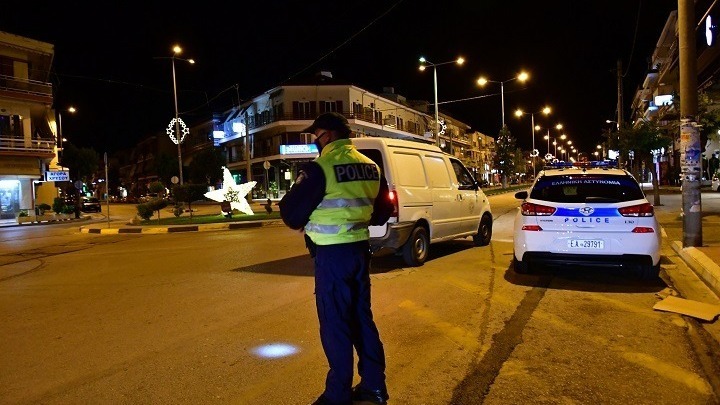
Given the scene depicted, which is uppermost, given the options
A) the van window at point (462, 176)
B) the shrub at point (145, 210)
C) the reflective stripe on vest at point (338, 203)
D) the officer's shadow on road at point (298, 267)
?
the van window at point (462, 176)

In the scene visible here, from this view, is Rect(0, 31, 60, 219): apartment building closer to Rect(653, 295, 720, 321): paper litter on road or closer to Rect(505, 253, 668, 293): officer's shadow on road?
Rect(505, 253, 668, 293): officer's shadow on road

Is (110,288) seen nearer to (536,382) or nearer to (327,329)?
(327,329)

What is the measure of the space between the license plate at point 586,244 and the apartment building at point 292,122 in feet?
120

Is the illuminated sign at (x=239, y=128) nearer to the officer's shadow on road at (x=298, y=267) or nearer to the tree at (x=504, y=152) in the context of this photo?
the tree at (x=504, y=152)

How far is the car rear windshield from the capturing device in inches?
280

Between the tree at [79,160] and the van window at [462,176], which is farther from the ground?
the tree at [79,160]

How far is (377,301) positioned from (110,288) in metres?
4.16

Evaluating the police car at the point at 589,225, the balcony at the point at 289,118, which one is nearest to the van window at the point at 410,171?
the police car at the point at 589,225

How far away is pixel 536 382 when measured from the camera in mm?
3830

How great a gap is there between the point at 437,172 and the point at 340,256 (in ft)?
21.5

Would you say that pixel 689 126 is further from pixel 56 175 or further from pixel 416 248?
pixel 56 175

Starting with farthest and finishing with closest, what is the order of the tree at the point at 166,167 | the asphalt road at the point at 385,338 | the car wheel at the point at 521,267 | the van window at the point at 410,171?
the tree at the point at 166,167
the van window at the point at 410,171
the car wheel at the point at 521,267
the asphalt road at the point at 385,338

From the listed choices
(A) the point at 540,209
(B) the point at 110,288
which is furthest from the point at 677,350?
(B) the point at 110,288

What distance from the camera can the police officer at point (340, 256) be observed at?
10.5 ft
